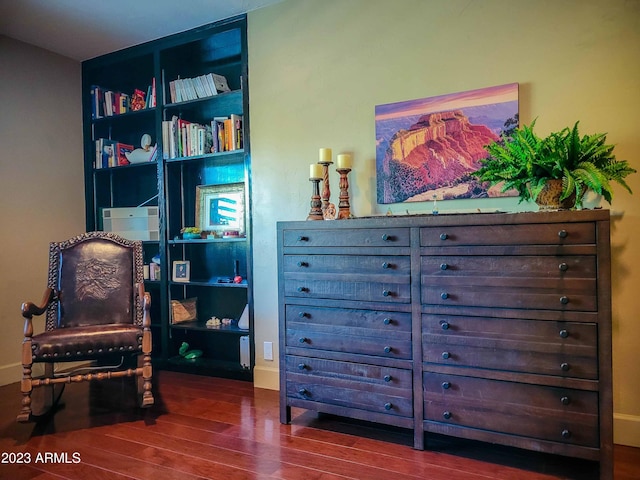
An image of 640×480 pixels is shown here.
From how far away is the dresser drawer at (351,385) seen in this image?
207cm

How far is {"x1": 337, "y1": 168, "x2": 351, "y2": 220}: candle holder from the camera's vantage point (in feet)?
8.21

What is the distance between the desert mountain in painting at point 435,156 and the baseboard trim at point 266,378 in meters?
1.42

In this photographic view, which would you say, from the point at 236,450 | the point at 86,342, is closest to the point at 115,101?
the point at 86,342

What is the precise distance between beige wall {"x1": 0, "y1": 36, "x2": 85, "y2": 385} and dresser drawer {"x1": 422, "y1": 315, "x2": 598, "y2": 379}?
312 cm

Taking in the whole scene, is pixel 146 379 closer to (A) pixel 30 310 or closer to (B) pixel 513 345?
(A) pixel 30 310

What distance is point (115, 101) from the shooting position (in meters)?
3.73

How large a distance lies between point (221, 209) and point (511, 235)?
2.28m

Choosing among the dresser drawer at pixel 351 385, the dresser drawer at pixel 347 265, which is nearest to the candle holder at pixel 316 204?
the dresser drawer at pixel 347 265

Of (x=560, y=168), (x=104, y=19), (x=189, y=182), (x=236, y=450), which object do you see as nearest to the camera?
(x=560, y=168)

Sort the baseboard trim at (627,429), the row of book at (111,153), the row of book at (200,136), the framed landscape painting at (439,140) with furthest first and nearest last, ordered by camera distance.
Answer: the row of book at (111,153), the row of book at (200,136), the framed landscape painting at (439,140), the baseboard trim at (627,429)

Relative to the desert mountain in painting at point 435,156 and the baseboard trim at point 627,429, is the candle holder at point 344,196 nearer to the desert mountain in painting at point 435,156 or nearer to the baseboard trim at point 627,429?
the desert mountain in painting at point 435,156

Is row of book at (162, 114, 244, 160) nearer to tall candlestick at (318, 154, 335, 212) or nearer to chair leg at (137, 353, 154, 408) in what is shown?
tall candlestick at (318, 154, 335, 212)

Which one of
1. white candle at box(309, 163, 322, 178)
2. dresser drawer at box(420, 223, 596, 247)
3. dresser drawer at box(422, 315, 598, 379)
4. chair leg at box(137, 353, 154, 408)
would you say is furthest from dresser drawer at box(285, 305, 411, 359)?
chair leg at box(137, 353, 154, 408)

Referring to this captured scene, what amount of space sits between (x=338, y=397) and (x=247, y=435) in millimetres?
519
